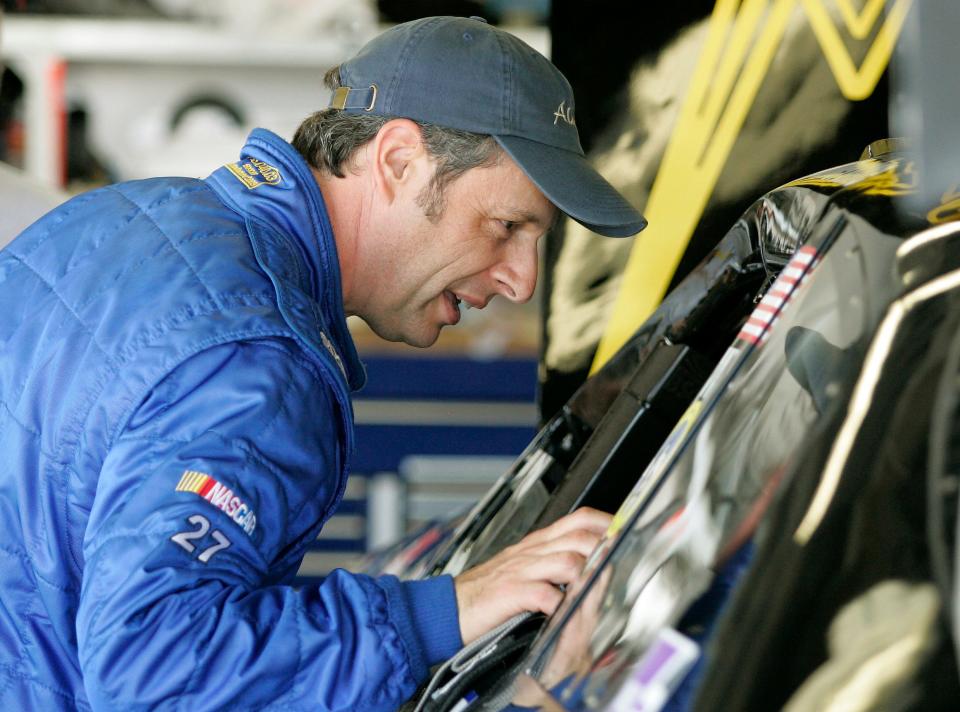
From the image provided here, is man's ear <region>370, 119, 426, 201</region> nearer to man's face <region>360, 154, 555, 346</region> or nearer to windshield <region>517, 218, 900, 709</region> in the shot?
man's face <region>360, 154, 555, 346</region>

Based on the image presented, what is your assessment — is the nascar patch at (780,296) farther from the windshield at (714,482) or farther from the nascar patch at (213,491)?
the nascar patch at (213,491)

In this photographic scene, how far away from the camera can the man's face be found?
1402 millimetres

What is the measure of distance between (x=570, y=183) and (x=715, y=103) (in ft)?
1.89

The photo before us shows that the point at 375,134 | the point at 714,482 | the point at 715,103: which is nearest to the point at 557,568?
the point at 714,482

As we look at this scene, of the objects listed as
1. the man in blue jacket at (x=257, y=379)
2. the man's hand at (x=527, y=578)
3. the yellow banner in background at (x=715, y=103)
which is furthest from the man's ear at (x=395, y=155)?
the yellow banner in background at (x=715, y=103)

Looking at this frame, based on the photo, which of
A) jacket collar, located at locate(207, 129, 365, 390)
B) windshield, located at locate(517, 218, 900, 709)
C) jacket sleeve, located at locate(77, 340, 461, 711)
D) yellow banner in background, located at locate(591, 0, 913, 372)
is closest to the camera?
windshield, located at locate(517, 218, 900, 709)

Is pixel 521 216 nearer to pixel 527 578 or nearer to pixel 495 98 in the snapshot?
pixel 495 98

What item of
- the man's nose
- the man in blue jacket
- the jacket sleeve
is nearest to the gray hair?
the man in blue jacket

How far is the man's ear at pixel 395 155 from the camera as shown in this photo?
1394 mm

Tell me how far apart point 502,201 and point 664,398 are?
0.28 metres

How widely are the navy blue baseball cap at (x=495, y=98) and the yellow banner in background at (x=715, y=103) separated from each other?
1.43 ft

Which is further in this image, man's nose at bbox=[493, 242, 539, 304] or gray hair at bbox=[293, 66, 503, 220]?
man's nose at bbox=[493, 242, 539, 304]

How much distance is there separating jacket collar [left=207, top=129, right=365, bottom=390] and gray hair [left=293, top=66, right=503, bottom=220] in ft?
0.36

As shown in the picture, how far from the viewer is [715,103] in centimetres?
184
